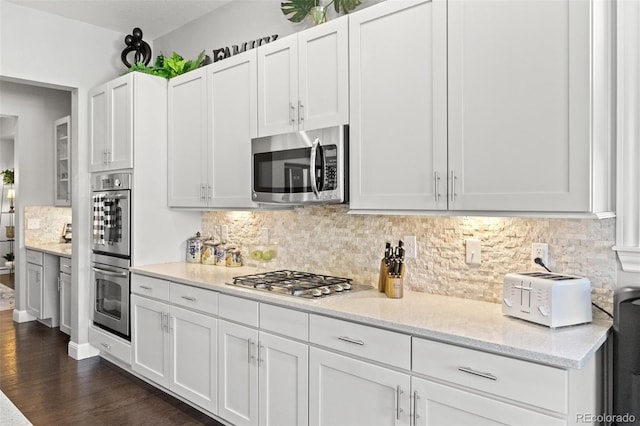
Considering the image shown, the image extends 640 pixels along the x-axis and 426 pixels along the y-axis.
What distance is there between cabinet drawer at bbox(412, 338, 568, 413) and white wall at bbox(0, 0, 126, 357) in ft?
11.1

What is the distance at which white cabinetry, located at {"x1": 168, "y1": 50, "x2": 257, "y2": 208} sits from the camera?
3059mm

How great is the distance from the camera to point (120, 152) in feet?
12.3

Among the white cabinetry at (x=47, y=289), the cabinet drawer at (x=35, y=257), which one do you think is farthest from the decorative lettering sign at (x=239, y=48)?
the cabinet drawer at (x=35, y=257)

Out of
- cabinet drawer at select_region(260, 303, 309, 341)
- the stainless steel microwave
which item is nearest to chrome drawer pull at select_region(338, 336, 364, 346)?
cabinet drawer at select_region(260, 303, 309, 341)

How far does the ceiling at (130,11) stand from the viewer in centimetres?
373

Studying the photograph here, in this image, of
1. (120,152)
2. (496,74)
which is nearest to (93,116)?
(120,152)

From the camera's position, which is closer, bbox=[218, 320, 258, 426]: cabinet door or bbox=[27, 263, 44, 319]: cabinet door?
bbox=[218, 320, 258, 426]: cabinet door

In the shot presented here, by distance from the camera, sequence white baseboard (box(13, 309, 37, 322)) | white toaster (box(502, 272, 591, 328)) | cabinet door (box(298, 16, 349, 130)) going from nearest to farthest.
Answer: white toaster (box(502, 272, 591, 328)) → cabinet door (box(298, 16, 349, 130)) → white baseboard (box(13, 309, 37, 322))

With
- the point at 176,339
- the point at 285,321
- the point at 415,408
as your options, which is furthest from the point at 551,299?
the point at 176,339

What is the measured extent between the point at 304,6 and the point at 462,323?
220 cm

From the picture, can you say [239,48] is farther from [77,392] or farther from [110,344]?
[77,392]

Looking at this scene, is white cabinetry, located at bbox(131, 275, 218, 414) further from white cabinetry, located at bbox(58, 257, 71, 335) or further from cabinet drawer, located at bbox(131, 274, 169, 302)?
white cabinetry, located at bbox(58, 257, 71, 335)

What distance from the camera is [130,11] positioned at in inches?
153

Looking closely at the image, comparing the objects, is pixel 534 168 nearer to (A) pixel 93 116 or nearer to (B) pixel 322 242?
A: (B) pixel 322 242
